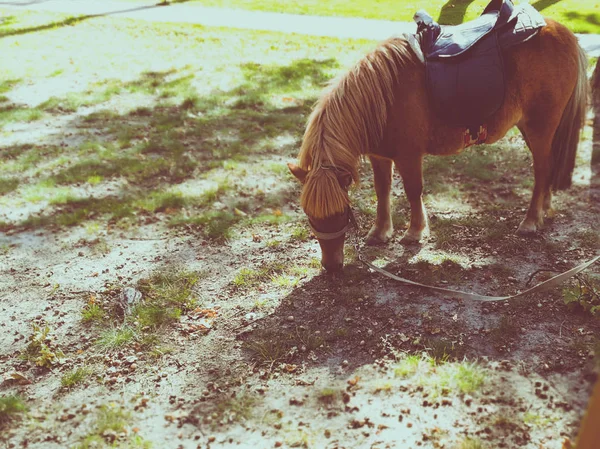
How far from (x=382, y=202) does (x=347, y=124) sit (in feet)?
4.08

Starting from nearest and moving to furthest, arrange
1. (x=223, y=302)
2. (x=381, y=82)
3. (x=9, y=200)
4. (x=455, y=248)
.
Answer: (x=381, y=82) → (x=223, y=302) → (x=455, y=248) → (x=9, y=200)

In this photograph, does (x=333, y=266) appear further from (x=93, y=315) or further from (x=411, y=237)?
(x=93, y=315)

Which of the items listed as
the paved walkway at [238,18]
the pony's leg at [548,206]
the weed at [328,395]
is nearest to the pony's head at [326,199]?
the weed at [328,395]

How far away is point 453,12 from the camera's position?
37.9 feet

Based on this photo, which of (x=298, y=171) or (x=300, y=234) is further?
(x=300, y=234)

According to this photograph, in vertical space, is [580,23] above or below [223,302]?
above

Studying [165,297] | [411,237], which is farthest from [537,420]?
[165,297]

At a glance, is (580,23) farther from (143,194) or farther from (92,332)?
(92,332)

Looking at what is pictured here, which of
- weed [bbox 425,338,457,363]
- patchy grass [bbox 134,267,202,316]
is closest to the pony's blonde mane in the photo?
weed [bbox 425,338,457,363]

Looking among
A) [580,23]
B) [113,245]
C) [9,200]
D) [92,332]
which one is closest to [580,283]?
[92,332]

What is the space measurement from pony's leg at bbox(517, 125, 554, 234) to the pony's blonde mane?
1.44 meters

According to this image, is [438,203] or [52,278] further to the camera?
[438,203]

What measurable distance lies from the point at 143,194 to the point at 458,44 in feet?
13.4

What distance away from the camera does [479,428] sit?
10.4 feet
